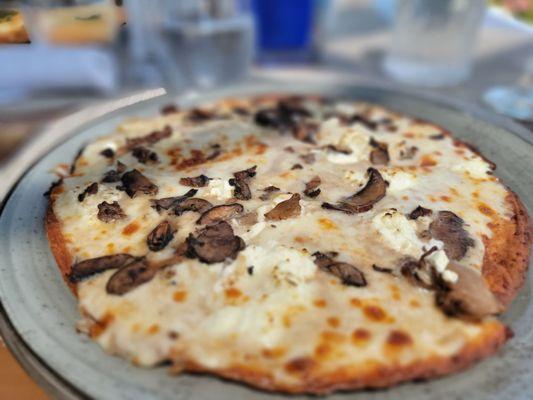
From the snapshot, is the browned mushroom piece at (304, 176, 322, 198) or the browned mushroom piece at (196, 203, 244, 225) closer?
the browned mushroom piece at (196, 203, 244, 225)

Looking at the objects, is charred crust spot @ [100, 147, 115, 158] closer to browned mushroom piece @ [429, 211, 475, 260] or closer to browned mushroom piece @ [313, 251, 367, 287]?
browned mushroom piece @ [313, 251, 367, 287]

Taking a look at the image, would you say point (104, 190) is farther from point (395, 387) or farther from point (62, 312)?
point (395, 387)

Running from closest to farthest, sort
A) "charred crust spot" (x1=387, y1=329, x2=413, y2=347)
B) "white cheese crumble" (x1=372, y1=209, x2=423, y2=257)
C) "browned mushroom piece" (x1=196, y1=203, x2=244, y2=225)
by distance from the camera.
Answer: "charred crust spot" (x1=387, y1=329, x2=413, y2=347), "white cheese crumble" (x1=372, y1=209, x2=423, y2=257), "browned mushroom piece" (x1=196, y1=203, x2=244, y2=225)

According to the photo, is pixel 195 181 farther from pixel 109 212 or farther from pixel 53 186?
pixel 53 186

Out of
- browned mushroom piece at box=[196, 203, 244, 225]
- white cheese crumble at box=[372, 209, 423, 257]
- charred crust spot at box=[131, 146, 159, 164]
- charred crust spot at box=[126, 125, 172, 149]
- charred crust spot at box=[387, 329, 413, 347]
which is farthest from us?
charred crust spot at box=[126, 125, 172, 149]

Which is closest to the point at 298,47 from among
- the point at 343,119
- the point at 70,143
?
the point at 343,119

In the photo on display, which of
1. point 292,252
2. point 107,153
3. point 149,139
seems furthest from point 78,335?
point 149,139

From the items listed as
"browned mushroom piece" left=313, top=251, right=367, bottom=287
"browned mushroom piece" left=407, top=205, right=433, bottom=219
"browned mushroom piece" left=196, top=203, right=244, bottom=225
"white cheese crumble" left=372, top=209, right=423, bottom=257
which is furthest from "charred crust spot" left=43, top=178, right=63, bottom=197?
"browned mushroom piece" left=407, top=205, right=433, bottom=219
